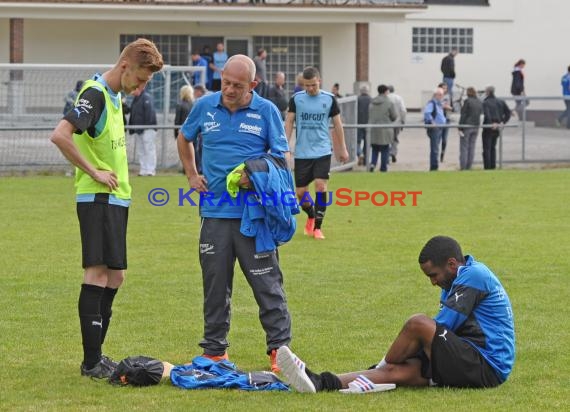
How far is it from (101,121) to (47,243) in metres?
7.36

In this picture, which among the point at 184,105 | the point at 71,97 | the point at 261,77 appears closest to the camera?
the point at 184,105

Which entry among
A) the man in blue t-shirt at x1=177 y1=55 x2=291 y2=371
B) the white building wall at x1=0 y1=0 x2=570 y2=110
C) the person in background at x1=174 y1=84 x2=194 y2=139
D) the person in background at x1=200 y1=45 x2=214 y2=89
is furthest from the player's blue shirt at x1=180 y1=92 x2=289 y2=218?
the white building wall at x1=0 y1=0 x2=570 y2=110

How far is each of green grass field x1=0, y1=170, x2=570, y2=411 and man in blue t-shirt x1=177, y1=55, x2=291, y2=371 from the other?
403 millimetres

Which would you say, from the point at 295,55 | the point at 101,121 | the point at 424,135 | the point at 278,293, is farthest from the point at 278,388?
the point at 295,55

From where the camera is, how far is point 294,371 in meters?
7.16

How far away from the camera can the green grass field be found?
7195 mm

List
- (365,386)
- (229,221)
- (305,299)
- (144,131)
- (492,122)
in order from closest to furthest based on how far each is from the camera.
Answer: (365,386), (229,221), (305,299), (144,131), (492,122)

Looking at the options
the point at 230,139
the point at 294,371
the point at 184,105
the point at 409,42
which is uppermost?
the point at 409,42

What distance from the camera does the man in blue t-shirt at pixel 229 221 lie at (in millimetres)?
7934

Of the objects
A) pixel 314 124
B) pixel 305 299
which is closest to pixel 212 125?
pixel 305 299

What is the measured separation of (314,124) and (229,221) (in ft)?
23.5

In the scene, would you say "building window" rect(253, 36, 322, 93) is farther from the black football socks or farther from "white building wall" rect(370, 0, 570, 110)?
the black football socks

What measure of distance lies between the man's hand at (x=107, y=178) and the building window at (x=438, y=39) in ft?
127

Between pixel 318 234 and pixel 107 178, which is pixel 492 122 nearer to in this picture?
pixel 318 234
